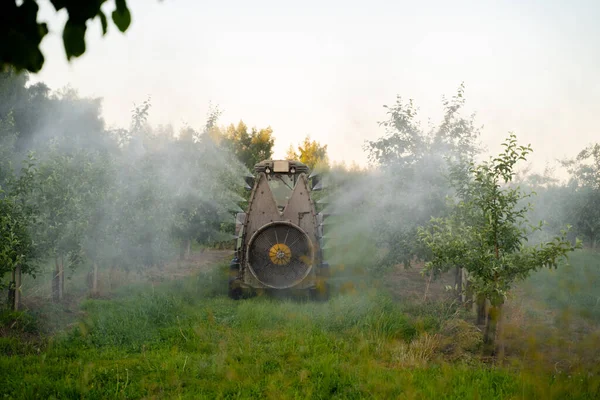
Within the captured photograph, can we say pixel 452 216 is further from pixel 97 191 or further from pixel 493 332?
pixel 97 191

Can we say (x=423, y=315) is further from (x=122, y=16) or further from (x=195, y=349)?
(x=122, y=16)

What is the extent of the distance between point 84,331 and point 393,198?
317 inches

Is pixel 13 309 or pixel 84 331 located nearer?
pixel 84 331

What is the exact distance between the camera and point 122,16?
2307 mm

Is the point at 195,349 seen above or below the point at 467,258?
below

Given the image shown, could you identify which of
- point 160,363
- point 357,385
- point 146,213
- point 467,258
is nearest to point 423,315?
point 467,258

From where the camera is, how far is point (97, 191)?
1138cm

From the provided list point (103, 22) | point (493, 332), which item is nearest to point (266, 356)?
point (493, 332)

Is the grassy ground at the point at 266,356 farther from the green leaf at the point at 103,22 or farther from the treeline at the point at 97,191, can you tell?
the green leaf at the point at 103,22

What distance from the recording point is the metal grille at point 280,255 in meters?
11.8

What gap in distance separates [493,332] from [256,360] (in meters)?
4.09

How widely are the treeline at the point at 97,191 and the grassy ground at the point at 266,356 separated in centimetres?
162

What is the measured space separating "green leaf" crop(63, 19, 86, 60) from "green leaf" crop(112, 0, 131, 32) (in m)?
0.16

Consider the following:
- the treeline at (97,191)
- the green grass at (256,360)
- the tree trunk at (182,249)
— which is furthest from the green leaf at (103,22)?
the tree trunk at (182,249)
